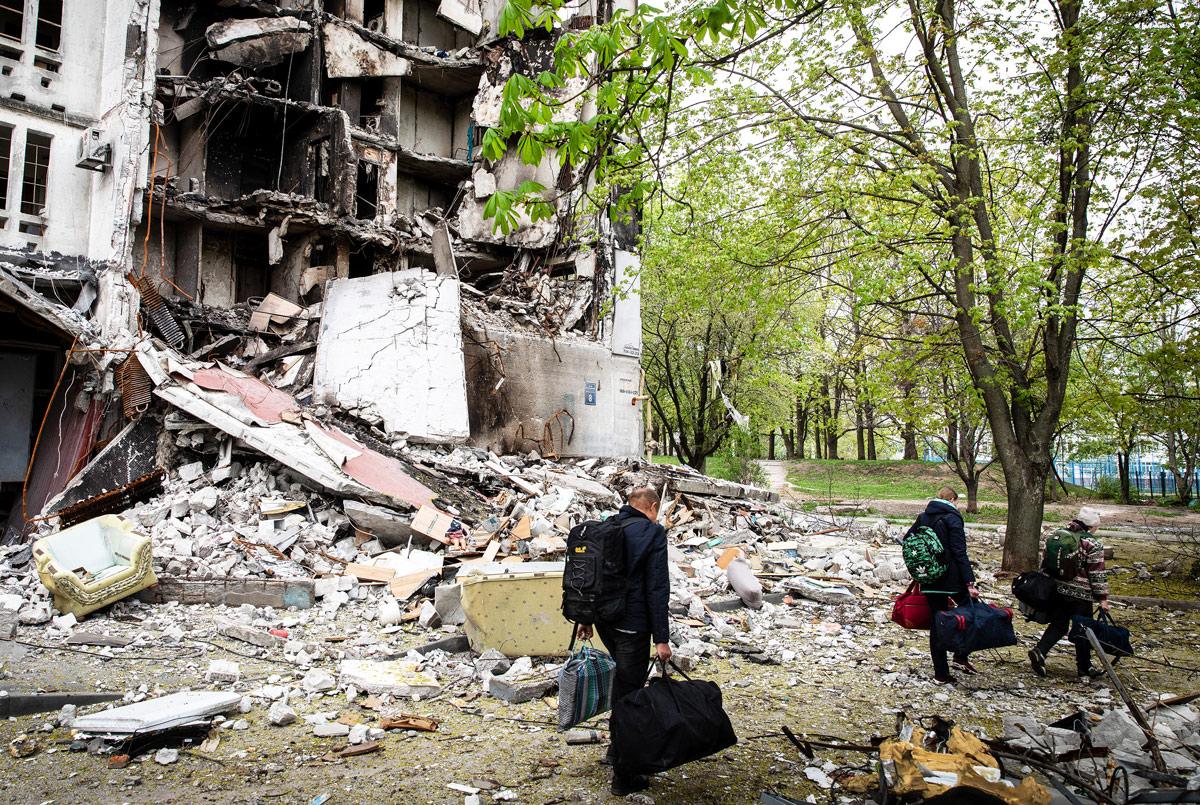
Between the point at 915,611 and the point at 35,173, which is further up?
the point at 35,173

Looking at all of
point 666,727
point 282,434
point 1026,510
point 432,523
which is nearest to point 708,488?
point 1026,510

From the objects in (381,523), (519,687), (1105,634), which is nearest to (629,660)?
(519,687)

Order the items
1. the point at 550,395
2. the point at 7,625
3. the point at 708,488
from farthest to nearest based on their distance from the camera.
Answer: the point at 550,395 < the point at 708,488 < the point at 7,625

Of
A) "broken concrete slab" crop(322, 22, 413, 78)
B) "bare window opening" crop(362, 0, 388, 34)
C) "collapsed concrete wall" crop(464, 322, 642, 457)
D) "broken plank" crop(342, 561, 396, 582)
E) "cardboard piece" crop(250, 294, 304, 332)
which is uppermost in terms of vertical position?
"bare window opening" crop(362, 0, 388, 34)

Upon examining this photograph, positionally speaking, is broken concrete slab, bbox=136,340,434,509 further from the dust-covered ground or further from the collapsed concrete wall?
the collapsed concrete wall

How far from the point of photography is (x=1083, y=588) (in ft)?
20.9

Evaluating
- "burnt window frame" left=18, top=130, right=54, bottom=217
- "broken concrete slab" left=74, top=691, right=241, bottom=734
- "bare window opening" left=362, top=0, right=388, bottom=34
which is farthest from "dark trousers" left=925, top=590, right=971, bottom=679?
"bare window opening" left=362, top=0, right=388, bottom=34

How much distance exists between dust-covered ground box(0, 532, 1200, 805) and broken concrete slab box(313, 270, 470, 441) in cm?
597

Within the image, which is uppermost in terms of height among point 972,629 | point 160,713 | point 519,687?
point 972,629

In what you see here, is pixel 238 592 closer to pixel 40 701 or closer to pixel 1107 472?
pixel 40 701

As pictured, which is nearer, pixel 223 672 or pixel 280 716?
pixel 280 716

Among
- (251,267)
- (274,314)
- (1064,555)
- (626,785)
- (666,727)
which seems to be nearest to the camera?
(666,727)

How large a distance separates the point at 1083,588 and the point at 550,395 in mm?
12977

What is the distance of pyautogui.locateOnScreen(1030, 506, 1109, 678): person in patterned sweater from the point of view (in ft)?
20.8
